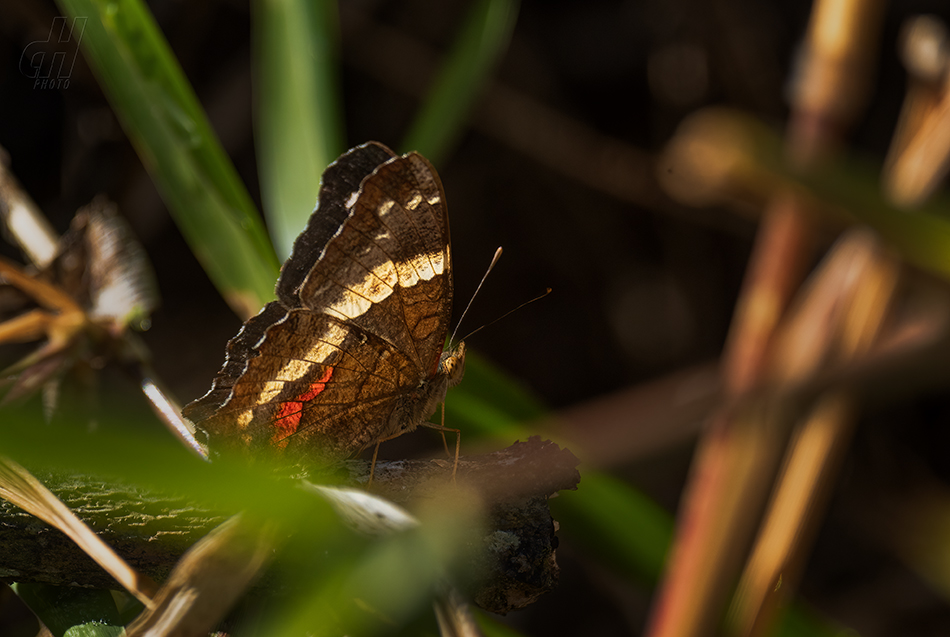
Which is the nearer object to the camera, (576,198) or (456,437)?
(456,437)

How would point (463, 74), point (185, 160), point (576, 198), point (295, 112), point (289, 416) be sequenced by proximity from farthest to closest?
1. point (576, 198)
2. point (463, 74)
3. point (295, 112)
4. point (185, 160)
5. point (289, 416)

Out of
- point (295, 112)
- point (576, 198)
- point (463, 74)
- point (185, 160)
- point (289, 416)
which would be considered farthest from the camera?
point (576, 198)

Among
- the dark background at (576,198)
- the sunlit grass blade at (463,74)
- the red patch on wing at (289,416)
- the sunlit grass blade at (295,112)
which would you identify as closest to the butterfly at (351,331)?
the red patch on wing at (289,416)

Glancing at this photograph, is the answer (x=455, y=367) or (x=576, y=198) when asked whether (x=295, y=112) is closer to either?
(x=455, y=367)

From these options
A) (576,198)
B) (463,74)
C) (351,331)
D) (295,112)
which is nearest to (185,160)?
(295,112)

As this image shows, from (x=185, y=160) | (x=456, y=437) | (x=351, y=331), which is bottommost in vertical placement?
(x=456, y=437)

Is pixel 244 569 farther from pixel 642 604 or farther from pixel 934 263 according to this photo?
pixel 642 604

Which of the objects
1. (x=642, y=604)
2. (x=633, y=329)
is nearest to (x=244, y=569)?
(x=642, y=604)

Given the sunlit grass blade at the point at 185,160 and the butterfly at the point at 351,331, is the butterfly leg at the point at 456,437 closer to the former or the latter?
the butterfly at the point at 351,331

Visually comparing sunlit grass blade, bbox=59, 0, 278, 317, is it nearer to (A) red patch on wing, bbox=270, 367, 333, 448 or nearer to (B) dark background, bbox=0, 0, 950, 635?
(A) red patch on wing, bbox=270, 367, 333, 448
